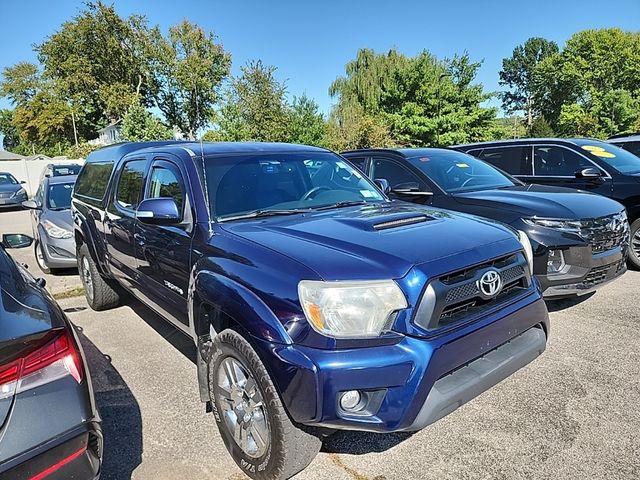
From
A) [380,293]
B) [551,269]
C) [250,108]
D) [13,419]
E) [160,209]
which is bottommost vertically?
[551,269]

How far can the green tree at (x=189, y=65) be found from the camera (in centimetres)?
4244

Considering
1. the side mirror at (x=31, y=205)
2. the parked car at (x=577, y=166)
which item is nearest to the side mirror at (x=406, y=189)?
the parked car at (x=577, y=166)

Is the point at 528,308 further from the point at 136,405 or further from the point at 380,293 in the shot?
the point at 136,405

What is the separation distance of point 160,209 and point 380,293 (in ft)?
5.53

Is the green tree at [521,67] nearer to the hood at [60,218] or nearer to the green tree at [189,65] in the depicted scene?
the green tree at [189,65]

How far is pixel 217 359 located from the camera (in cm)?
268

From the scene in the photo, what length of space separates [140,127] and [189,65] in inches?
588

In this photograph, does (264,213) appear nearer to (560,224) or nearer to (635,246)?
(560,224)

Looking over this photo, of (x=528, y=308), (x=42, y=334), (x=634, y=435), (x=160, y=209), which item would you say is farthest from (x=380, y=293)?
(x=634, y=435)

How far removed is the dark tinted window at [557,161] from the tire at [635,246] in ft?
3.34

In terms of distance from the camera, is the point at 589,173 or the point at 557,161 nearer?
the point at 589,173

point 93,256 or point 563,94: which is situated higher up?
point 563,94

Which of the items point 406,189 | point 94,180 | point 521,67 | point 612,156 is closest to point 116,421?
point 94,180

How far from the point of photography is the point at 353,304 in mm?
2186
